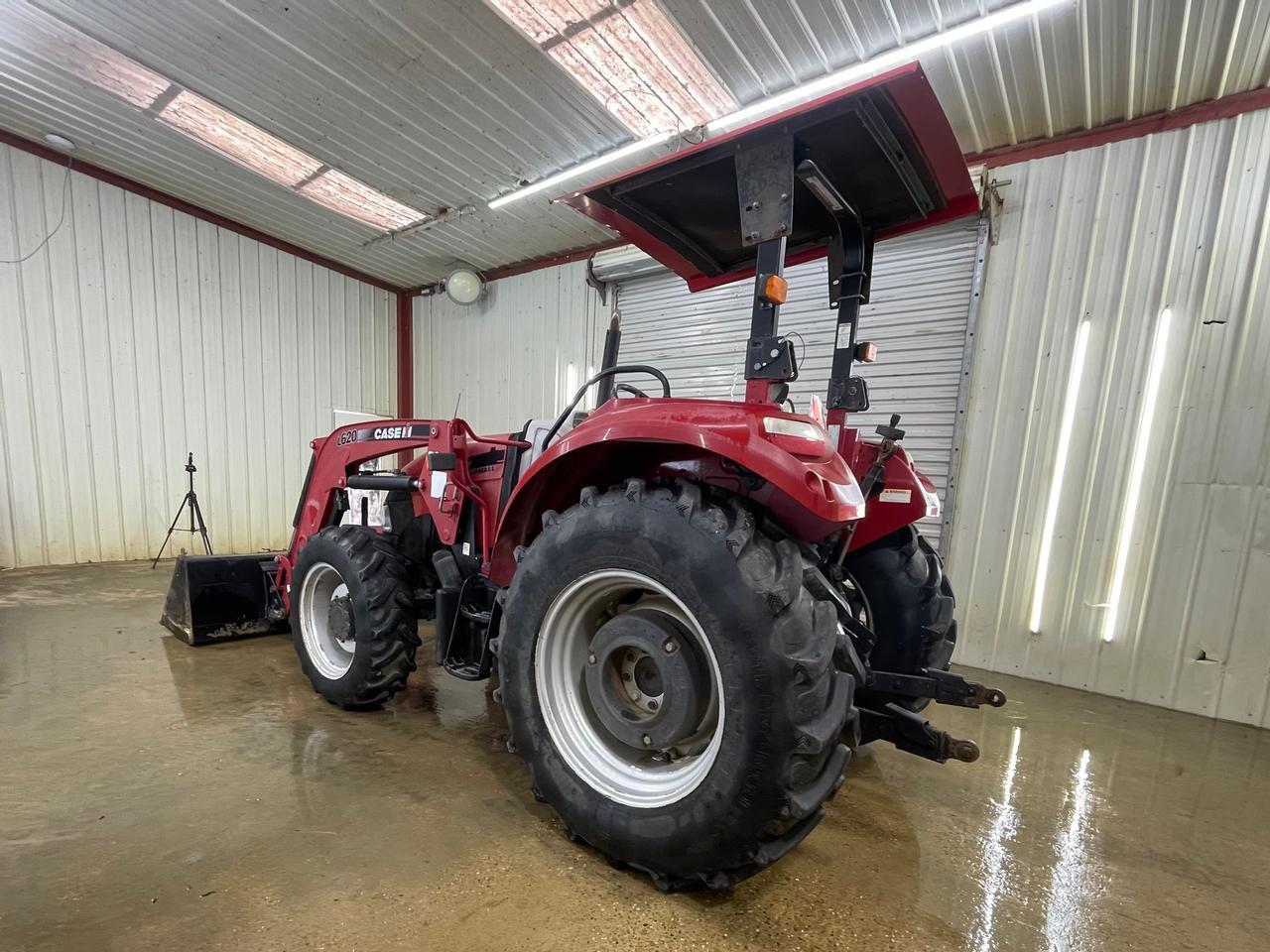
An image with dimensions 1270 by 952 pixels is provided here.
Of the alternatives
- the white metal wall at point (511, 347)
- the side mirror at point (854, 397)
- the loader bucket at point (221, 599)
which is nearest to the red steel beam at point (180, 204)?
the white metal wall at point (511, 347)

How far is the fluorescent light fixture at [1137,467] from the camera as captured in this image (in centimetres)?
302

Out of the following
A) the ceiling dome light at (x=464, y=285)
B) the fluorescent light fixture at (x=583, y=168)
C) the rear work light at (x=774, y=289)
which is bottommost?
the rear work light at (x=774, y=289)

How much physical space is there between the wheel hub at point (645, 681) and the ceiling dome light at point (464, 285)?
573 centimetres

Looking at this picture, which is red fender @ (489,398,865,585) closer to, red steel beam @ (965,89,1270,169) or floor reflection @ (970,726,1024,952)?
floor reflection @ (970,726,1024,952)

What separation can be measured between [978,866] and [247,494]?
739cm

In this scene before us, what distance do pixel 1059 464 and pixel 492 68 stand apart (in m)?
4.24

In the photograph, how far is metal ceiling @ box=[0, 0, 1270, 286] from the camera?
2629mm

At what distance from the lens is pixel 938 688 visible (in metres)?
1.67

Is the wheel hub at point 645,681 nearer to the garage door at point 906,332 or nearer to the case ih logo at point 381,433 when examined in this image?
the case ih logo at point 381,433

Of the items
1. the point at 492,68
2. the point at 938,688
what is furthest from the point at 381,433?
the point at 938,688

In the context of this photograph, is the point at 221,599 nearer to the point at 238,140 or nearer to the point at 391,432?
the point at 391,432

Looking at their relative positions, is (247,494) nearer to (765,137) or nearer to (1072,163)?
(765,137)

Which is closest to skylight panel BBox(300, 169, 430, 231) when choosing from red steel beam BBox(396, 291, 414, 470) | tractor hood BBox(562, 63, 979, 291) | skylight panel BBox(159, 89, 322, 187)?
skylight panel BBox(159, 89, 322, 187)

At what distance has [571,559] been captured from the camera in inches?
57.7
